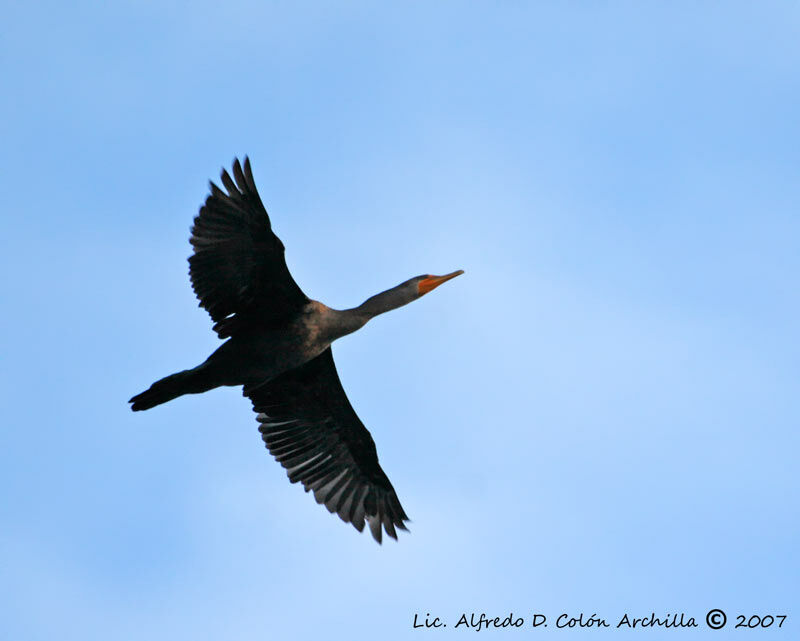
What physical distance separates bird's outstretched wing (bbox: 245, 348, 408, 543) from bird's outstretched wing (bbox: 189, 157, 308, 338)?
1455 mm

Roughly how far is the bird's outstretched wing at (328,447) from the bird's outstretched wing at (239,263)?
1.46 metres

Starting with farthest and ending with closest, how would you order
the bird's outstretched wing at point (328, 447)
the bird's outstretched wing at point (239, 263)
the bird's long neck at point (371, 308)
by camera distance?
the bird's outstretched wing at point (328, 447) → the bird's long neck at point (371, 308) → the bird's outstretched wing at point (239, 263)

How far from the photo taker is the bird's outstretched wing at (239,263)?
10641 mm

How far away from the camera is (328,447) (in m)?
12.9

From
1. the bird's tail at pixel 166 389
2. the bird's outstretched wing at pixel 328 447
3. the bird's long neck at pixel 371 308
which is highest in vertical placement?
the bird's long neck at pixel 371 308

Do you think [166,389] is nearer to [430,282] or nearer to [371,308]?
[371,308]

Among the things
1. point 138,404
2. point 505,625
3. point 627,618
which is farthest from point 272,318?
point 627,618

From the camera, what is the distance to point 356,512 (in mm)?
12812

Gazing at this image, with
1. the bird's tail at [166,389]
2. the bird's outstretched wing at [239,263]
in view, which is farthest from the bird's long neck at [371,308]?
the bird's tail at [166,389]

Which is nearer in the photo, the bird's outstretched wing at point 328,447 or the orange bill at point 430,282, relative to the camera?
the orange bill at point 430,282

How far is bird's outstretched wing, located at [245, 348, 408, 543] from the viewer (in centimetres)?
1252

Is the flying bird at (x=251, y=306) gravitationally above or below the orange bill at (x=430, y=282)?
below

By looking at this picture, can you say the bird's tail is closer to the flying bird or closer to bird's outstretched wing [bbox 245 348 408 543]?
the flying bird

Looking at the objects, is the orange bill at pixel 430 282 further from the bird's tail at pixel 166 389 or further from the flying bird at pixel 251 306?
the bird's tail at pixel 166 389
